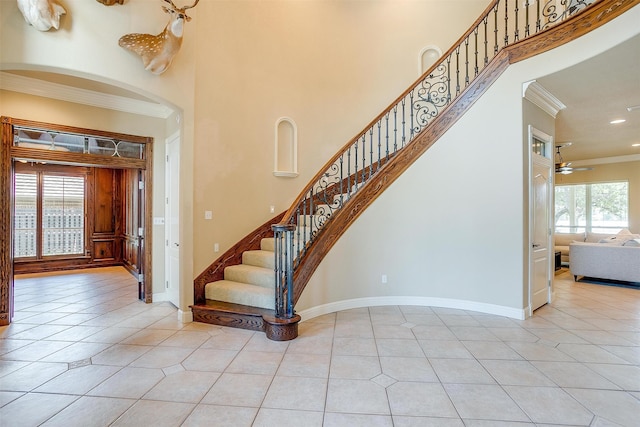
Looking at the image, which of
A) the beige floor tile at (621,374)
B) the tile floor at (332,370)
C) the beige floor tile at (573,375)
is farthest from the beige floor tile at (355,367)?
the beige floor tile at (621,374)

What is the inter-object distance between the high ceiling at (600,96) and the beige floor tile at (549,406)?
3.35m

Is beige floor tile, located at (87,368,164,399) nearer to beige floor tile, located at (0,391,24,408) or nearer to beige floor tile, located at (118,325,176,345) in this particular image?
beige floor tile, located at (0,391,24,408)

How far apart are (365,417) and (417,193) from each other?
313 cm

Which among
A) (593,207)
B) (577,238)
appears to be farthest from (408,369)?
(593,207)

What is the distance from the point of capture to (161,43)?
332 cm

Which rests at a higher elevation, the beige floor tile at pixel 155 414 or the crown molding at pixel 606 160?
the crown molding at pixel 606 160

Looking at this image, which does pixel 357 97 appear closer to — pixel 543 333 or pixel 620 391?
pixel 543 333

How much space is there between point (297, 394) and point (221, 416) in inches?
21.4

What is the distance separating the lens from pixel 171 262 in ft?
15.0

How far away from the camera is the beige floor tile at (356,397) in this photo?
2.05 metres

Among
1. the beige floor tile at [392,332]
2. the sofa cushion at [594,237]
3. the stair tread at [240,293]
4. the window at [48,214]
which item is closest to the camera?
the beige floor tile at [392,332]

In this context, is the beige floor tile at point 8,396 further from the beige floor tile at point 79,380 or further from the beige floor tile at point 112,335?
the beige floor tile at point 112,335

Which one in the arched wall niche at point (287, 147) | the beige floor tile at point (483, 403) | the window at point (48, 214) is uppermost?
the arched wall niche at point (287, 147)

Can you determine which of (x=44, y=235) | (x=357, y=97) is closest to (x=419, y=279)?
(x=357, y=97)
